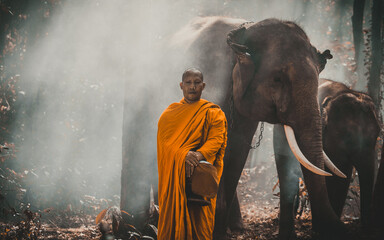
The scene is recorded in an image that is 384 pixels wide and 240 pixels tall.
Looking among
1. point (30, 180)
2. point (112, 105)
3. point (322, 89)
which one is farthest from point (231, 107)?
point (112, 105)

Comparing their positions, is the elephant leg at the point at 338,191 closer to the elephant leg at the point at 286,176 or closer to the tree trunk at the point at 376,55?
the elephant leg at the point at 286,176

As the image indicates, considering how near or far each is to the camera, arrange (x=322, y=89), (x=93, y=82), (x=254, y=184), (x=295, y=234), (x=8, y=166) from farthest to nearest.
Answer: (x=254, y=184)
(x=93, y=82)
(x=8, y=166)
(x=322, y=89)
(x=295, y=234)

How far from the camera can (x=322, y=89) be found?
633cm

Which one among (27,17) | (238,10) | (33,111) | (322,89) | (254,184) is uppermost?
(238,10)

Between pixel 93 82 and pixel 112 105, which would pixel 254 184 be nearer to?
pixel 112 105

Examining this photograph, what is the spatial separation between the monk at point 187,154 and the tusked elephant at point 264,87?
1.07 meters

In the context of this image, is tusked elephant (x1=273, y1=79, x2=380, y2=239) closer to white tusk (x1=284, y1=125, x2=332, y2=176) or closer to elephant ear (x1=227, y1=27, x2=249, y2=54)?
white tusk (x1=284, y1=125, x2=332, y2=176)

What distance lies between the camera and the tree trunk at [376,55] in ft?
24.8

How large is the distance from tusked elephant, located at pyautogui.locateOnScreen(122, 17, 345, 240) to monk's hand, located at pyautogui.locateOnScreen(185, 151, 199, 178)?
1.28 m

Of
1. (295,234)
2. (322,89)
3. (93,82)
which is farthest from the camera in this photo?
(93,82)

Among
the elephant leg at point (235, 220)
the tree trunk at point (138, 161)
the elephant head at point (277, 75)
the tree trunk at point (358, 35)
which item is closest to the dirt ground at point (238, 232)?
the elephant leg at point (235, 220)

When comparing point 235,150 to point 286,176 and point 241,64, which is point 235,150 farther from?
point 241,64

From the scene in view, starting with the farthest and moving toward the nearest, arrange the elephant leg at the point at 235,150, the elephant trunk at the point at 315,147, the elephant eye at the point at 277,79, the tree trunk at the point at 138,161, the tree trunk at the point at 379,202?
the tree trunk at the point at 138,161
the elephant leg at the point at 235,150
the tree trunk at the point at 379,202
the elephant eye at the point at 277,79
the elephant trunk at the point at 315,147

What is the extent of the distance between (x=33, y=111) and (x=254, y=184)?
7294 mm
